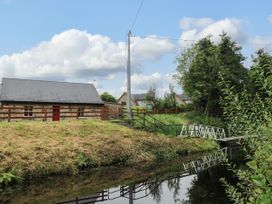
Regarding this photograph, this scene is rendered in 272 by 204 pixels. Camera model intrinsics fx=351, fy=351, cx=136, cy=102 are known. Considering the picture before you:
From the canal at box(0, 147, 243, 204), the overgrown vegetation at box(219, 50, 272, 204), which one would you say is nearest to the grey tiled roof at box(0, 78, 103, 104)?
the canal at box(0, 147, 243, 204)

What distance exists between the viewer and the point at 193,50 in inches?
1622

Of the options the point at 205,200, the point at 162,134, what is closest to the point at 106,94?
the point at 162,134

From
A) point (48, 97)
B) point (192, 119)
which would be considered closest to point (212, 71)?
point (192, 119)

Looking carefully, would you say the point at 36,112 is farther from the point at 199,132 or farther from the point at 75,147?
the point at 199,132

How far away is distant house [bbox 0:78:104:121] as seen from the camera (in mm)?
31622

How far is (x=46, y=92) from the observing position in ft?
114

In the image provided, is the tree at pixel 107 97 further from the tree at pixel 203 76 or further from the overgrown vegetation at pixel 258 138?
the overgrown vegetation at pixel 258 138

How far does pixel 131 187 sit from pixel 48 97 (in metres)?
22.1

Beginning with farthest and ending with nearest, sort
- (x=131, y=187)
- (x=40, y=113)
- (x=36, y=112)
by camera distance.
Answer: (x=40, y=113) → (x=36, y=112) → (x=131, y=187)

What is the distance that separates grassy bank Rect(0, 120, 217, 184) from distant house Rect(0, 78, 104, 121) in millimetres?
8953

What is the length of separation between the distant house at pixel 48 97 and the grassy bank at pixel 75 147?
8.95 m

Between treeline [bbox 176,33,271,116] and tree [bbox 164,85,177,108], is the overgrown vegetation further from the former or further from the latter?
tree [bbox 164,85,177,108]

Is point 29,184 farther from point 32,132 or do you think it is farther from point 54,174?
point 32,132

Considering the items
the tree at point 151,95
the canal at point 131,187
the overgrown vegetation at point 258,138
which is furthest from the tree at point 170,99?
the overgrown vegetation at point 258,138
